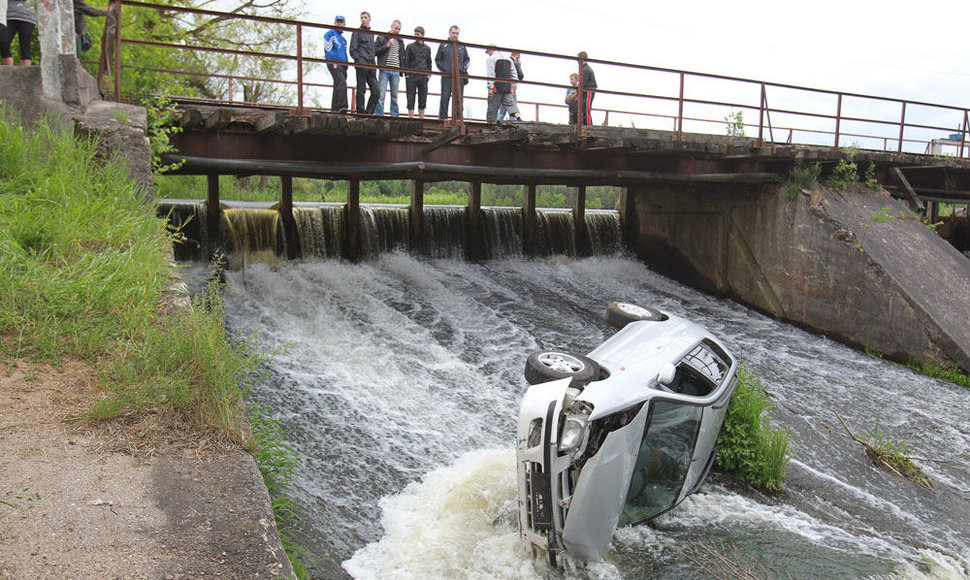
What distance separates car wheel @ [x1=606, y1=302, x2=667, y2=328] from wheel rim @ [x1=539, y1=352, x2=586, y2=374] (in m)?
1.45

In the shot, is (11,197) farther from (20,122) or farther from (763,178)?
(763,178)

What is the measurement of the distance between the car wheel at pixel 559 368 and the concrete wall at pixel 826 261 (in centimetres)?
1028

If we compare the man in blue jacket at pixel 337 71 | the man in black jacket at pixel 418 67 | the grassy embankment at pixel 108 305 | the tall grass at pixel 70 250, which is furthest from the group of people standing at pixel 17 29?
the man in black jacket at pixel 418 67

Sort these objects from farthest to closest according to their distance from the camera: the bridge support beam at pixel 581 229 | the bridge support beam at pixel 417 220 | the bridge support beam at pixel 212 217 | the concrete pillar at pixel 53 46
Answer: the bridge support beam at pixel 581 229 → the bridge support beam at pixel 417 220 → the bridge support beam at pixel 212 217 → the concrete pillar at pixel 53 46

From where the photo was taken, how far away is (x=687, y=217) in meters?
17.5

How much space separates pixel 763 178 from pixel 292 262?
976cm

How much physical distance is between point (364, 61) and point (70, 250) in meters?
6.14

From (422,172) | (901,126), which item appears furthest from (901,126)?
(422,172)

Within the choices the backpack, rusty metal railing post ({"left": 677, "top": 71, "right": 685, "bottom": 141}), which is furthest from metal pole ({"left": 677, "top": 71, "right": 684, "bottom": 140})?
the backpack

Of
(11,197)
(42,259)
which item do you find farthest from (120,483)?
(11,197)

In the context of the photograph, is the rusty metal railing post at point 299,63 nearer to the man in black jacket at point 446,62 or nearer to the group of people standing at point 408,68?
the group of people standing at point 408,68

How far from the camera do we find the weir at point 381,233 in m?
13.5

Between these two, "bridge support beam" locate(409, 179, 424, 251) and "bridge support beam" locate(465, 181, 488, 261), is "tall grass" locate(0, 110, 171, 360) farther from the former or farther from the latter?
"bridge support beam" locate(465, 181, 488, 261)

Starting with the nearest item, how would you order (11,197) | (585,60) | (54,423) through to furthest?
(54,423)
(11,197)
(585,60)
